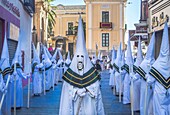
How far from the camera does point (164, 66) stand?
30.2 ft

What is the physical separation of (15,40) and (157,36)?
8805 millimetres

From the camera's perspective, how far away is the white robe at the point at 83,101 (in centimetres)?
846

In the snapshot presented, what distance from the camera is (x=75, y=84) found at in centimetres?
845

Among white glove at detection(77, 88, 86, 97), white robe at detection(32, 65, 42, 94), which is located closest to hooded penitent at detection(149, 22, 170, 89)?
white glove at detection(77, 88, 86, 97)

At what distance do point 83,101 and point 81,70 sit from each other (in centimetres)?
70

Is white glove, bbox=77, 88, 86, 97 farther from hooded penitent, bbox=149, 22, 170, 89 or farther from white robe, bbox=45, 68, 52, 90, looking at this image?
white robe, bbox=45, 68, 52, 90

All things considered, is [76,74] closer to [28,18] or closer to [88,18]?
[28,18]

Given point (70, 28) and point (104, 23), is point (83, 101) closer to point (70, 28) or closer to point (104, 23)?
point (104, 23)

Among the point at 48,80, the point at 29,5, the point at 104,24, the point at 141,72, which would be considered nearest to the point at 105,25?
the point at 104,24

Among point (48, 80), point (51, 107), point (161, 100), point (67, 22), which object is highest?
point (67, 22)

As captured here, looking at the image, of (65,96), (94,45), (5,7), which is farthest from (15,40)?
(94,45)

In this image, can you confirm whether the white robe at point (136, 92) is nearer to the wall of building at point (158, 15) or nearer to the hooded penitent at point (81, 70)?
the hooded penitent at point (81, 70)

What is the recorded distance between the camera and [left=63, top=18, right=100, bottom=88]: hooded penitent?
836cm

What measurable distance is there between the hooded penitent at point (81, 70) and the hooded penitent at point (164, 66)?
1674mm
